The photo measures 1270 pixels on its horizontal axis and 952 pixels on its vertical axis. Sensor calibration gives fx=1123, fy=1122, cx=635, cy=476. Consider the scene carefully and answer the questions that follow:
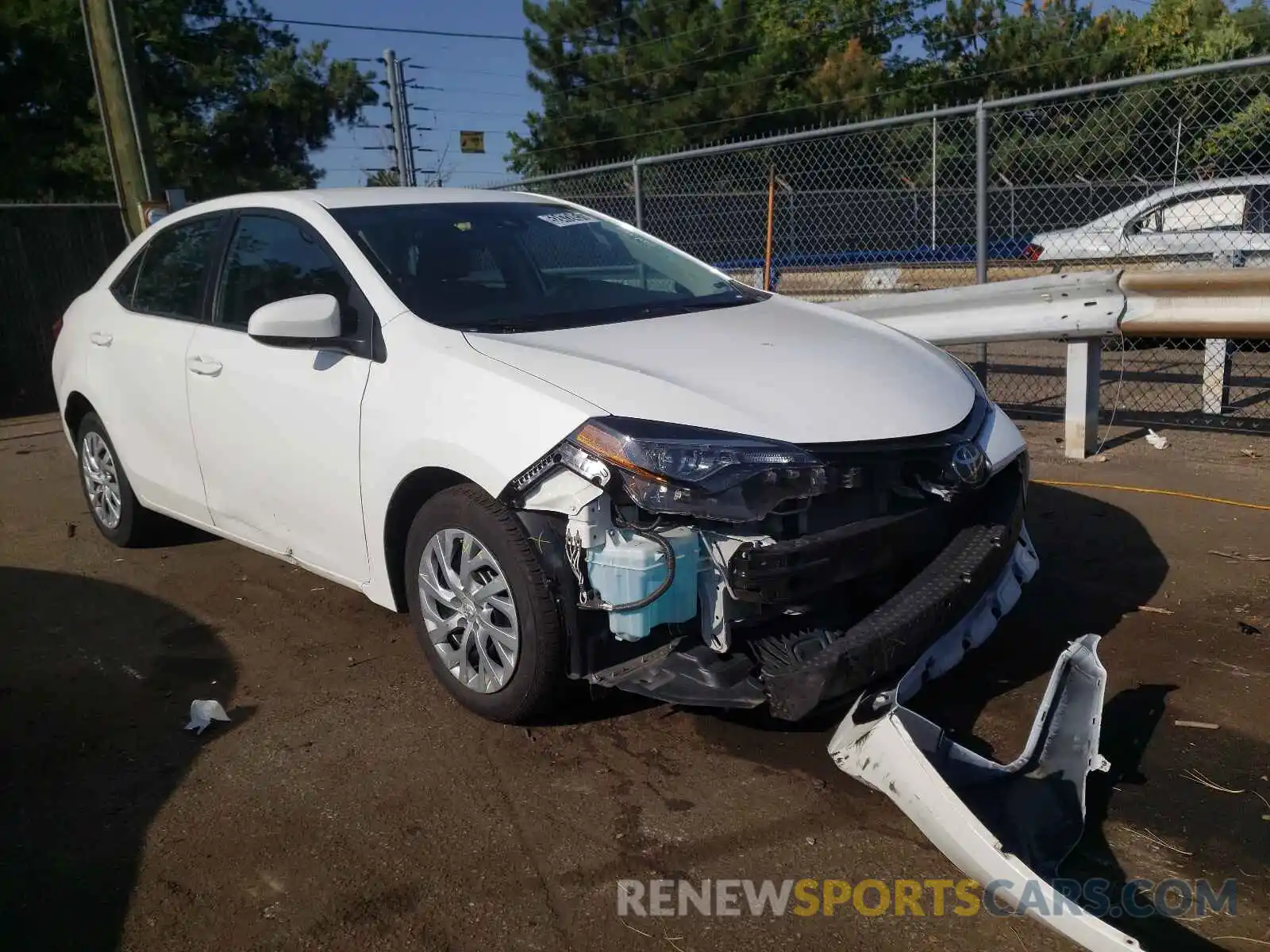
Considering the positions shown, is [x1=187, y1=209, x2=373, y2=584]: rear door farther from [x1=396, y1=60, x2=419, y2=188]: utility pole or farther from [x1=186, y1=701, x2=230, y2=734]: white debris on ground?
[x1=396, y1=60, x2=419, y2=188]: utility pole

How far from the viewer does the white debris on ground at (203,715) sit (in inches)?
145

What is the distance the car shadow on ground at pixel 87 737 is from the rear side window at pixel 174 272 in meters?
1.30

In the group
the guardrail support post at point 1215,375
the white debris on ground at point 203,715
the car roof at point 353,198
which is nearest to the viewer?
the white debris on ground at point 203,715

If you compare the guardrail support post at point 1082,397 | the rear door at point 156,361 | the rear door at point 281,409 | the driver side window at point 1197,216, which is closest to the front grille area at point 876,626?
the rear door at point 281,409

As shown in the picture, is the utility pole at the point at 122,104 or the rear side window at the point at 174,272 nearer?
the rear side window at the point at 174,272

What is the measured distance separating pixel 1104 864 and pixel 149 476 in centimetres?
420

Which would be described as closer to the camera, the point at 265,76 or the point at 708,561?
the point at 708,561

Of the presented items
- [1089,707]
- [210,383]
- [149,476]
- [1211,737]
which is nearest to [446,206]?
[210,383]

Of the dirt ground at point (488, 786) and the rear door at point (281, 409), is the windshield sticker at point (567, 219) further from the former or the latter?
the dirt ground at point (488, 786)

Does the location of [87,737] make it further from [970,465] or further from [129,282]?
[970,465]

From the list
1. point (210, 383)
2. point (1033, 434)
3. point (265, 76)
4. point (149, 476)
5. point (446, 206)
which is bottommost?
point (1033, 434)

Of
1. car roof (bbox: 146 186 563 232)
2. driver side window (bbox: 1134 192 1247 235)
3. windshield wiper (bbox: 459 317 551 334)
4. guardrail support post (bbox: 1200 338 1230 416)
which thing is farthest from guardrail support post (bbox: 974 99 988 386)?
windshield wiper (bbox: 459 317 551 334)

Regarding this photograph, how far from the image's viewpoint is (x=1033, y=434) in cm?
729

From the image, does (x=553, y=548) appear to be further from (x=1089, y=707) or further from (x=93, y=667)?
(x=93, y=667)
